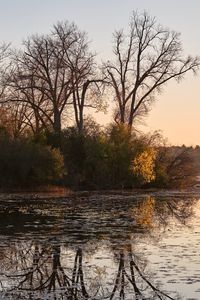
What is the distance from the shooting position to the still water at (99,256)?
11.2 m

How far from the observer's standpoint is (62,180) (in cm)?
5094

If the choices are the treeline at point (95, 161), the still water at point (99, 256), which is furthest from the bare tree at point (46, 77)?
the still water at point (99, 256)

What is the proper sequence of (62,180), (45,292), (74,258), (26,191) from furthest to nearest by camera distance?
(62,180), (26,191), (74,258), (45,292)

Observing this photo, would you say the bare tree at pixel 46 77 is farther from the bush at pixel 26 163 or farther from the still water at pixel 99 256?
the still water at pixel 99 256

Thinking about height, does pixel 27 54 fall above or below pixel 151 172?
above

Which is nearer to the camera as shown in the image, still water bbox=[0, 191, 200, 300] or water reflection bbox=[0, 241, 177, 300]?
water reflection bbox=[0, 241, 177, 300]

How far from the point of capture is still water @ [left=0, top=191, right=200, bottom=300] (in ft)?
36.7

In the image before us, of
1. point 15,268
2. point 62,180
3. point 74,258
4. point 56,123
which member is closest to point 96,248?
point 74,258

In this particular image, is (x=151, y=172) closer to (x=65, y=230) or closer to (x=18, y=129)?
(x=18, y=129)

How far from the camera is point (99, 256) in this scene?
15.1 meters

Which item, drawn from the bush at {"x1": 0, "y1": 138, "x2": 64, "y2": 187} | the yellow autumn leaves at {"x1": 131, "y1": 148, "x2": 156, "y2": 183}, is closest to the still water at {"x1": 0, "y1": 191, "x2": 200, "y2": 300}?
the bush at {"x1": 0, "y1": 138, "x2": 64, "y2": 187}

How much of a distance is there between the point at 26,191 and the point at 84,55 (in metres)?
15.5

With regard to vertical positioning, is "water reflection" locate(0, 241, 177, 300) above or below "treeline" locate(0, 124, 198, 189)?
below

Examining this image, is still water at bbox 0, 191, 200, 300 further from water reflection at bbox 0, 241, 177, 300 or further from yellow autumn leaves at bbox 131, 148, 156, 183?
yellow autumn leaves at bbox 131, 148, 156, 183
